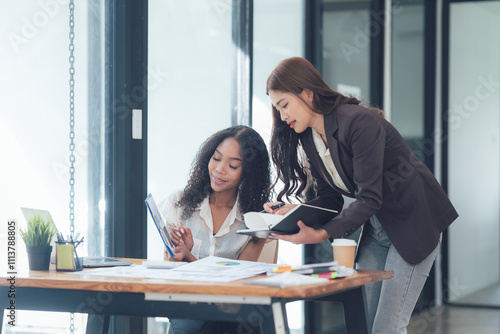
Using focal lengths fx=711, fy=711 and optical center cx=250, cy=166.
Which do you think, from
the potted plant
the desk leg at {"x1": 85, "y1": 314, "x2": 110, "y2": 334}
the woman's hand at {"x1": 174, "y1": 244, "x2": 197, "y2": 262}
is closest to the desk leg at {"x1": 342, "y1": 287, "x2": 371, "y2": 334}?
the woman's hand at {"x1": 174, "y1": 244, "x2": 197, "y2": 262}

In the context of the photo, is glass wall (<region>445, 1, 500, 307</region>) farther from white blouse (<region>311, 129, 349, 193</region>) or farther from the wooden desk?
the wooden desk

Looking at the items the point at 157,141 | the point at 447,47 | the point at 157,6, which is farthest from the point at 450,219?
the point at 447,47

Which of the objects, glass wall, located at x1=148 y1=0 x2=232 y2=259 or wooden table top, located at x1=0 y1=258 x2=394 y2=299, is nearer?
wooden table top, located at x1=0 y1=258 x2=394 y2=299

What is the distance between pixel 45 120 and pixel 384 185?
1210 mm

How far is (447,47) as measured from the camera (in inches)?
237

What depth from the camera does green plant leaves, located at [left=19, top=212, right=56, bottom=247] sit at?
2068 mm

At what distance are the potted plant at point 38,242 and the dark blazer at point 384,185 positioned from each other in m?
0.83

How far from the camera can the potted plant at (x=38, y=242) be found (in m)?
2.07

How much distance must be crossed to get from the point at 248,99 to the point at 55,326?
1617mm

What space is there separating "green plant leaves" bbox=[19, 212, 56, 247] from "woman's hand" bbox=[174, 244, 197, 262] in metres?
0.42

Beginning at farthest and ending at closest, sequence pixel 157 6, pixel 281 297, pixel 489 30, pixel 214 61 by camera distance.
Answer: pixel 489 30 < pixel 214 61 < pixel 157 6 < pixel 281 297

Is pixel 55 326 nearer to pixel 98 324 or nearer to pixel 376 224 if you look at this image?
pixel 98 324

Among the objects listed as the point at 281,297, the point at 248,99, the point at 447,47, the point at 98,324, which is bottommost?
the point at 98,324

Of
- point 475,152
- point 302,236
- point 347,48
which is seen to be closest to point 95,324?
point 302,236
